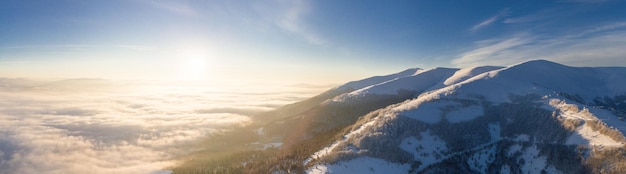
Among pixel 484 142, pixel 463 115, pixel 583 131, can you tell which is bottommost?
pixel 484 142

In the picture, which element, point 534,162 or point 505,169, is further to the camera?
point 505,169

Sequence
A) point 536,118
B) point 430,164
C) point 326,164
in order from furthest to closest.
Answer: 1. point 536,118
2. point 430,164
3. point 326,164

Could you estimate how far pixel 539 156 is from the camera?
140500 mm

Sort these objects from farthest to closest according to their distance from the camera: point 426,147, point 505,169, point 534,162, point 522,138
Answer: point 522,138 → point 426,147 → point 505,169 → point 534,162

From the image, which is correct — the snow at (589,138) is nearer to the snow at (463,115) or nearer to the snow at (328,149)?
the snow at (463,115)

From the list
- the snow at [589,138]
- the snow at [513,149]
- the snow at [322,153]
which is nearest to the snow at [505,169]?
the snow at [513,149]

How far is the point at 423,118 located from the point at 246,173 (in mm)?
109322

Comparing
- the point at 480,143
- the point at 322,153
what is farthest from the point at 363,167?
the point at 480,143

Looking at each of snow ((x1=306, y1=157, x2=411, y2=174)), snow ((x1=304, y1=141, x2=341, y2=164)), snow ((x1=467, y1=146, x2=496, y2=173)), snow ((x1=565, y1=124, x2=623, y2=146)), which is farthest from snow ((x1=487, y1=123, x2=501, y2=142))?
snow ((x1=304, y1=141, x2=341, y2=164))

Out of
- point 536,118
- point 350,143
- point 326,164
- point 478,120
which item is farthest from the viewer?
point 478,120

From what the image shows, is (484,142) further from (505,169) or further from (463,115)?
(463,115)

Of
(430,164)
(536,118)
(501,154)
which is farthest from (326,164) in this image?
(536,118)

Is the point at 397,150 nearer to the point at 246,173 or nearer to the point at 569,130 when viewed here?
the point at 569,130

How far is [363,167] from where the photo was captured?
13350cm
